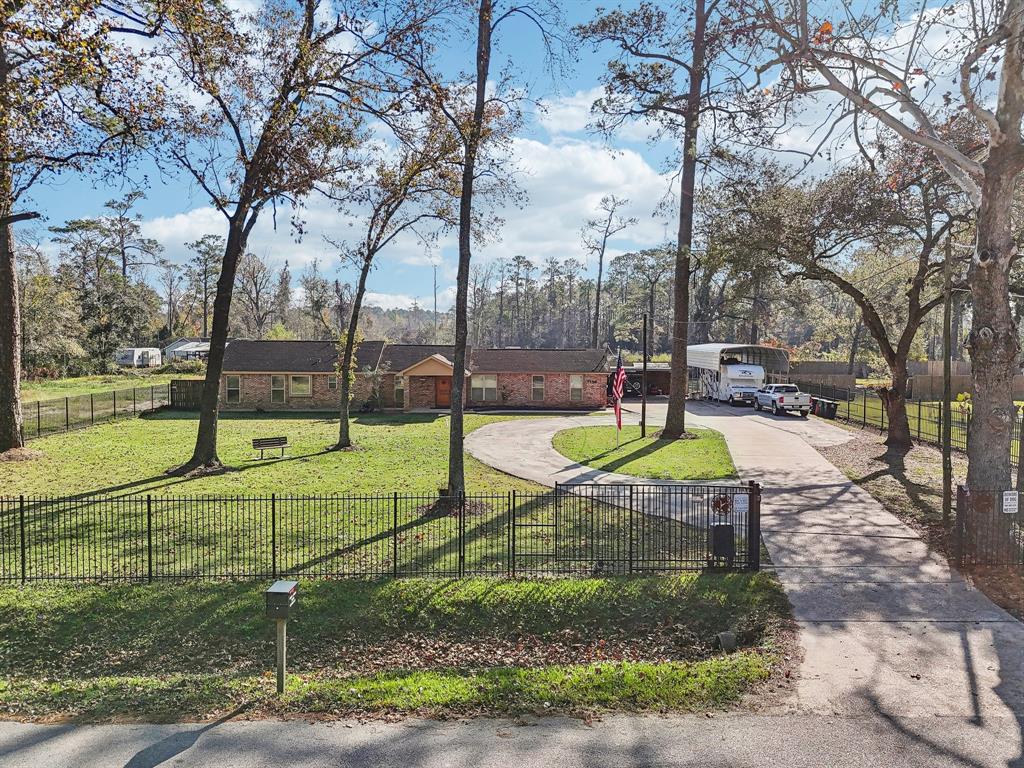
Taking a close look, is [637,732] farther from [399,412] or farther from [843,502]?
[399,412]

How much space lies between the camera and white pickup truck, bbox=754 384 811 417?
34.1 meters

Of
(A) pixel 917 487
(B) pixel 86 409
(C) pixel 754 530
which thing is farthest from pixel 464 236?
(B) pixel 86 409

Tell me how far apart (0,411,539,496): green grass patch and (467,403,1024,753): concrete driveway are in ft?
13.5

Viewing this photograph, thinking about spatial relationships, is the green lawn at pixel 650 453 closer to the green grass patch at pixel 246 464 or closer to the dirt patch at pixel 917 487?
the dirt patch at pixel 917 487

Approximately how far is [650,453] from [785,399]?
15356 millimetres

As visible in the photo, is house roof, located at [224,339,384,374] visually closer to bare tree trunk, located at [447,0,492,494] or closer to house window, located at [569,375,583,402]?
house window, located at [569,375,583,402]

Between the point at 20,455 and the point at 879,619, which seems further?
the point at 20,455

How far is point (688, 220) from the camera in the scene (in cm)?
2545

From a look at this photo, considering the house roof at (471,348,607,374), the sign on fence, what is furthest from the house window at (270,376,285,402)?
the sign on fence

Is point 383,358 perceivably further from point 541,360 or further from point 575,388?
point 575,388

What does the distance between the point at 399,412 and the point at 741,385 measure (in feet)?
66.1

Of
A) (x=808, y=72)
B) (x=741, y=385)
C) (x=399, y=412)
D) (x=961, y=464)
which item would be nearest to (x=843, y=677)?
(x=808, y=72)

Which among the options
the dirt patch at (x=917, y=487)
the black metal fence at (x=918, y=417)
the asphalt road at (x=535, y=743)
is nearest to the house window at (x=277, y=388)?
the dirt patch at (x=917, y=487)

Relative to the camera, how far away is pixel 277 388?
3716 cm
